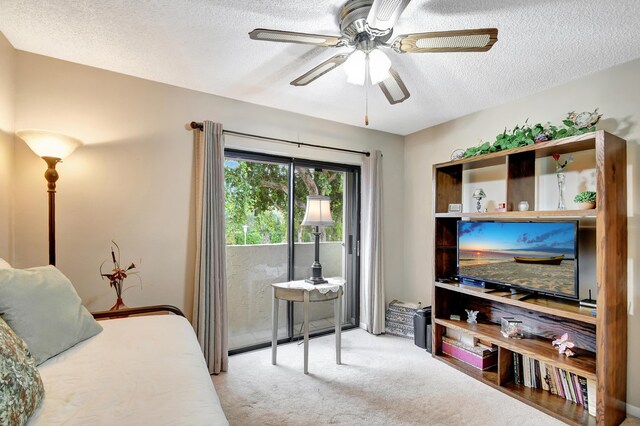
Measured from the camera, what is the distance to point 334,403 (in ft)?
7.18

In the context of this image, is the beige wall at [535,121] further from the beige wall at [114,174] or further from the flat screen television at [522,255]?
the beige wall at [114,174]

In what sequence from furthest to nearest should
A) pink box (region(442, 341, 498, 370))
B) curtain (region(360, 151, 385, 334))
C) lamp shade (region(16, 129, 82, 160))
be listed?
curtain (region(360, 151, 385, 334))
pink box (region(442, 341, 498, 370))
lamp shade (region(16, 129, 82, 160))

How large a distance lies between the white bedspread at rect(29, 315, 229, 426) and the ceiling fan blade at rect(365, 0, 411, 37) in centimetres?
158

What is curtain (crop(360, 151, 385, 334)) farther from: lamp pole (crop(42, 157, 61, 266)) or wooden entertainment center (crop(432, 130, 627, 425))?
lamp pole (crop(42, 157, 61, 266))

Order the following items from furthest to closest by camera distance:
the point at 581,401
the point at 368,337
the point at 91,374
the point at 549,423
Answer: the point at 368,337, the point at 581,401, the point at 549,423, the point at 91,374

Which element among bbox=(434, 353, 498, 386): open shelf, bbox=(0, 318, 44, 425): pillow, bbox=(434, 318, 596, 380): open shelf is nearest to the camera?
bbox=(0, 318, 44, 425): pillow

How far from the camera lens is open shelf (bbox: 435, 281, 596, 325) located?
2.02 meters

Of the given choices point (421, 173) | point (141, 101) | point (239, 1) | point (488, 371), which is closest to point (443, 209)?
point (421, 173)

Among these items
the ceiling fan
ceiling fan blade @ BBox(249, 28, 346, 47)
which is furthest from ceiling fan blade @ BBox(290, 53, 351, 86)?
ceiling fan blade @ BBox(249, 28, 346, 47)

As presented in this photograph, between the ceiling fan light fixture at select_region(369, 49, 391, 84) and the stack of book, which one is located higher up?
the ceiling fan light fixture at select_region(369, 49, 391, 84)

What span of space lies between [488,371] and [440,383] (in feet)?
1.70

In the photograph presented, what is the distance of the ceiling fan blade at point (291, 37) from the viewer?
1410 mm

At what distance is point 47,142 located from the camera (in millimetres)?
1881

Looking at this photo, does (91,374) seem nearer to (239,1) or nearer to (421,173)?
(239,1)
